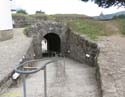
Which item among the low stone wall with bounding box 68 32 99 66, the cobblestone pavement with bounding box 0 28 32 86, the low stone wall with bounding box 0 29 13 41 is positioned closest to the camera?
the cobblestone pavement with bounding box 0 28 32 86

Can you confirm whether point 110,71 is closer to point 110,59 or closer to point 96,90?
point 96,90

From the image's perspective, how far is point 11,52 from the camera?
47.6ft

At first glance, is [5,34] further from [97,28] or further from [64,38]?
[97,28]

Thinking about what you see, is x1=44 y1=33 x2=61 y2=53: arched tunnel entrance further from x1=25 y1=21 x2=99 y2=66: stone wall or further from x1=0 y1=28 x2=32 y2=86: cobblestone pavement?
x1=0 y1=28 x2=32 y2=86: cobblestone pavement

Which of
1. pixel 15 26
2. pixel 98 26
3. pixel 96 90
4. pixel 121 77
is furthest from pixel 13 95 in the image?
pixel 15 26

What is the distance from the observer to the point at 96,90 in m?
9.41

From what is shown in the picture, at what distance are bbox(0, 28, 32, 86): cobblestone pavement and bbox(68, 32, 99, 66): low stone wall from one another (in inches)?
138

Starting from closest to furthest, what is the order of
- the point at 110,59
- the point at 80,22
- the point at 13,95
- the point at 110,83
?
1. the point at 110,83
2. the point at 13,95
3. the point at 110,59
4. the point at 80,22

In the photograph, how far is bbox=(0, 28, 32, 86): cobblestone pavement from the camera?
1088cm

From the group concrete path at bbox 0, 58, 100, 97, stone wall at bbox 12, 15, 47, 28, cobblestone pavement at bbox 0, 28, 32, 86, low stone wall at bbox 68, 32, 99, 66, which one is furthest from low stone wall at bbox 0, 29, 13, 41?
concrete path at bbox 0, 58, 100, 97

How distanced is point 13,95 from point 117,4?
17.0 m

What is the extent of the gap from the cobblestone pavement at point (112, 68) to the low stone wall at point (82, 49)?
1.02m

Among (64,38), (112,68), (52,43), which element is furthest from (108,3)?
(112,68)

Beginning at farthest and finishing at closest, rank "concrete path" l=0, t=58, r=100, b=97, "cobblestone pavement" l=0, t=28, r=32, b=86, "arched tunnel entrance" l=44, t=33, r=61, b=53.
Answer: "arched tunnel entrance" l=44, t=33, r=61, b=53, "cobblestone pavement" l=0, t=28, r=32, b=86, "concrete path" l=0, t=58, r=100, b=97
